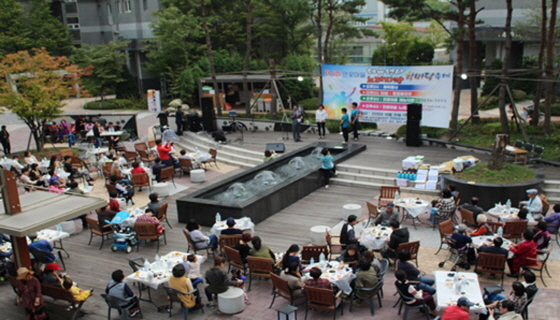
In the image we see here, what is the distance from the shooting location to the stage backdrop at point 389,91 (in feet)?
65.5

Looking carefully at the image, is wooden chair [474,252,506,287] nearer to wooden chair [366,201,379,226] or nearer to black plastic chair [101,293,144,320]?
wooden chair [366,201,379,226]

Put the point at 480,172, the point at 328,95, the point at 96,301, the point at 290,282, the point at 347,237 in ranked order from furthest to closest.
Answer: the point at 328,95 < the point at 480,172 < the point at 347,237 < the point at 96,301 < the point at 290,282

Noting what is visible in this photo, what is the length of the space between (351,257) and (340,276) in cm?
77

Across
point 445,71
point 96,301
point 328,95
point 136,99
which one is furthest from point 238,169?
point 136,99

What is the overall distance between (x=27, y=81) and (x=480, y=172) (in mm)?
18306

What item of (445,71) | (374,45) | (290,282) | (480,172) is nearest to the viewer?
(290,282)

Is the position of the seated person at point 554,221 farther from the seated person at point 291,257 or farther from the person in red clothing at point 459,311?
the seated person at point 291,257

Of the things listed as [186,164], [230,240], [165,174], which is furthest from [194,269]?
[186,164]

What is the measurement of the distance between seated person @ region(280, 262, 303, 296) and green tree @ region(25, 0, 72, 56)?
136 ft

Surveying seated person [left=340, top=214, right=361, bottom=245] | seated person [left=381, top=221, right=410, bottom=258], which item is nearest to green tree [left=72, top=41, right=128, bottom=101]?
seated person [left=340, top=214, right=361, bottom=245]

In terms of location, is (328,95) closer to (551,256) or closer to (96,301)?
(551,256)

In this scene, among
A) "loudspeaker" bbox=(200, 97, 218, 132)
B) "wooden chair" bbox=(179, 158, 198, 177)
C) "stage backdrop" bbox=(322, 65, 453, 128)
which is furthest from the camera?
"loudspeaker" bbox=(200, 97, 218, 132)

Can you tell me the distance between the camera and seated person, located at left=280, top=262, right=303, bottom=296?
899 cm

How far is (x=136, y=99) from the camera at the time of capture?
42.8m
